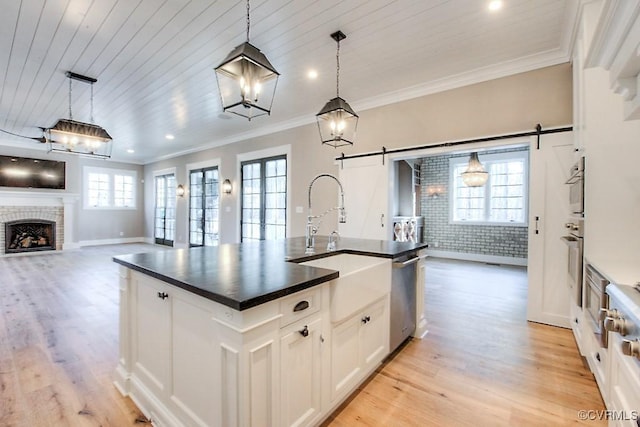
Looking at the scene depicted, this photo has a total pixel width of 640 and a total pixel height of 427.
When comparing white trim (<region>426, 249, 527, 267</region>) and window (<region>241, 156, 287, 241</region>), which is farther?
white trim (<region>426, 249, 527, 267</region>)

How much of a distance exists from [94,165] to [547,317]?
11.5 m

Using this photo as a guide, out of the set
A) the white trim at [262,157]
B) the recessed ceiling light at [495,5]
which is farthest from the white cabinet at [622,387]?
the white trim at [262,157]

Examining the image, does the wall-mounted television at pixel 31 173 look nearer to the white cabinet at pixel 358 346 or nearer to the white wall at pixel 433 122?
the white wall at pixel 433 122

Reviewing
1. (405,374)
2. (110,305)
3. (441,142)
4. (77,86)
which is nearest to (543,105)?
(441,142)

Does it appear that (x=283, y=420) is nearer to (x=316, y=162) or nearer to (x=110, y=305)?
(x=110, y=305)

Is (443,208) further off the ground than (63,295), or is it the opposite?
(443,208)

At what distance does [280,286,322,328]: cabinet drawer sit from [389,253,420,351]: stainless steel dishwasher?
0.98 metres

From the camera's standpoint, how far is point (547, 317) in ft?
10.4

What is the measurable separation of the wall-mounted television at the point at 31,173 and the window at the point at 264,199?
5438 mm

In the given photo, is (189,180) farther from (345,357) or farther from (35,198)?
(345,357)

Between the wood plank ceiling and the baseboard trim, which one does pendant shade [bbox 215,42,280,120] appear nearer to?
the wood plank ceiling

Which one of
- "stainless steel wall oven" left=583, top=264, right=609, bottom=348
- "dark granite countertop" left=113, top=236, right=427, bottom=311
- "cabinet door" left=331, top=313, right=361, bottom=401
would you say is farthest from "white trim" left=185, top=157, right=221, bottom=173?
"stainless steel wall oven" left=583, top=264, right=609, bottom=348

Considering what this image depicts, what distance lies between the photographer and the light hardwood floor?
1.77 m

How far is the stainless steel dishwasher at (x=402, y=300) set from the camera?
2389 millimetres
